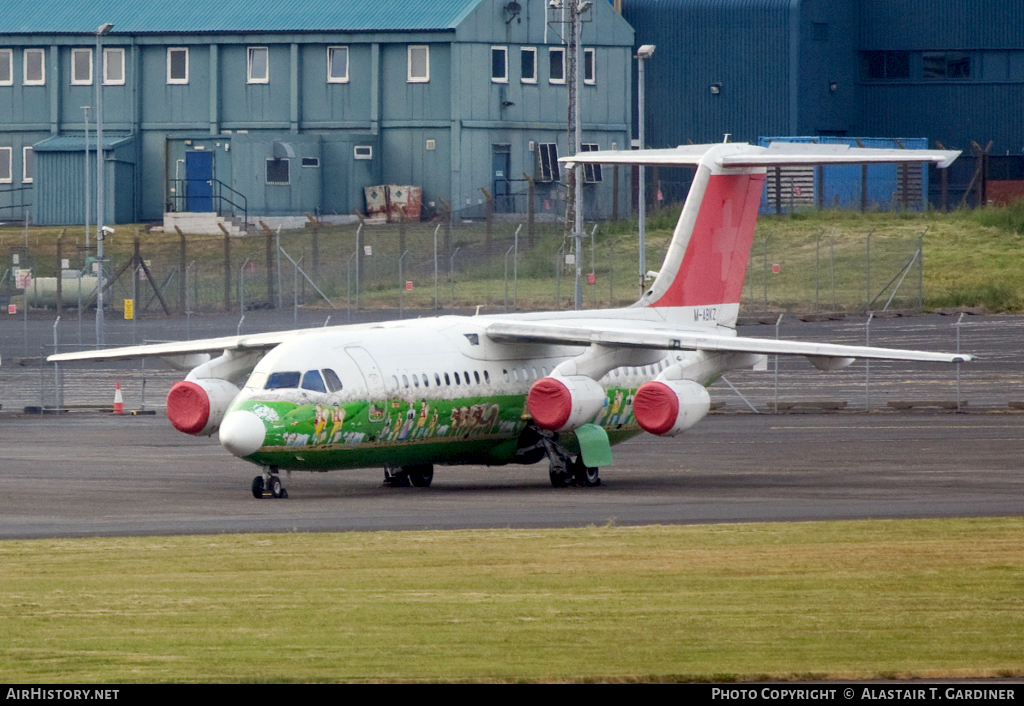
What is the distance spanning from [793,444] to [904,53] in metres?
49.9

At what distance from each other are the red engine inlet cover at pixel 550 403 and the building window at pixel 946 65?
57.4m

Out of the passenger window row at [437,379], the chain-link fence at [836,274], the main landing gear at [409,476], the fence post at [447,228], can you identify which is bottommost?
the main landing gear at [409,476]

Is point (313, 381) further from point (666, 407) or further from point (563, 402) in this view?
point (666, 407)

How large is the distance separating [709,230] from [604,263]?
32017mm

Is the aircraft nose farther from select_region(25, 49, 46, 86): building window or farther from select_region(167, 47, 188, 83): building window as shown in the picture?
select_region(25, 49, 46, 86): building window

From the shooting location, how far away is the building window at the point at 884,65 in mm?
83250

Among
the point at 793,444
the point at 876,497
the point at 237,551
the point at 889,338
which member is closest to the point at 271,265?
the point at 889,338

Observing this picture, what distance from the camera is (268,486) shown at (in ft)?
92.5

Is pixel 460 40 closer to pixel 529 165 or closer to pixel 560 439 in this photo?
pixel 529 165

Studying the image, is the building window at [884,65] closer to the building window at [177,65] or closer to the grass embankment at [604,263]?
the grass embankment at [604,263]

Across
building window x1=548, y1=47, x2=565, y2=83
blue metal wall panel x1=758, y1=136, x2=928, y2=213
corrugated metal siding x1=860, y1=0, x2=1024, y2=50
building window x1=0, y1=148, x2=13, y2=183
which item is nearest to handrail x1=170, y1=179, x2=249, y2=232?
building window x1=0, y1=148, x2=13, y2=183

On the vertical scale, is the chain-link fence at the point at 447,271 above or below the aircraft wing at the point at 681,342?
above

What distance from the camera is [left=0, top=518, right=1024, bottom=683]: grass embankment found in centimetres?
1374

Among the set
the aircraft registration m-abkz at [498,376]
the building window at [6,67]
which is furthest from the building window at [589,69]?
the aircraft registration m-abkz at [498,376]
